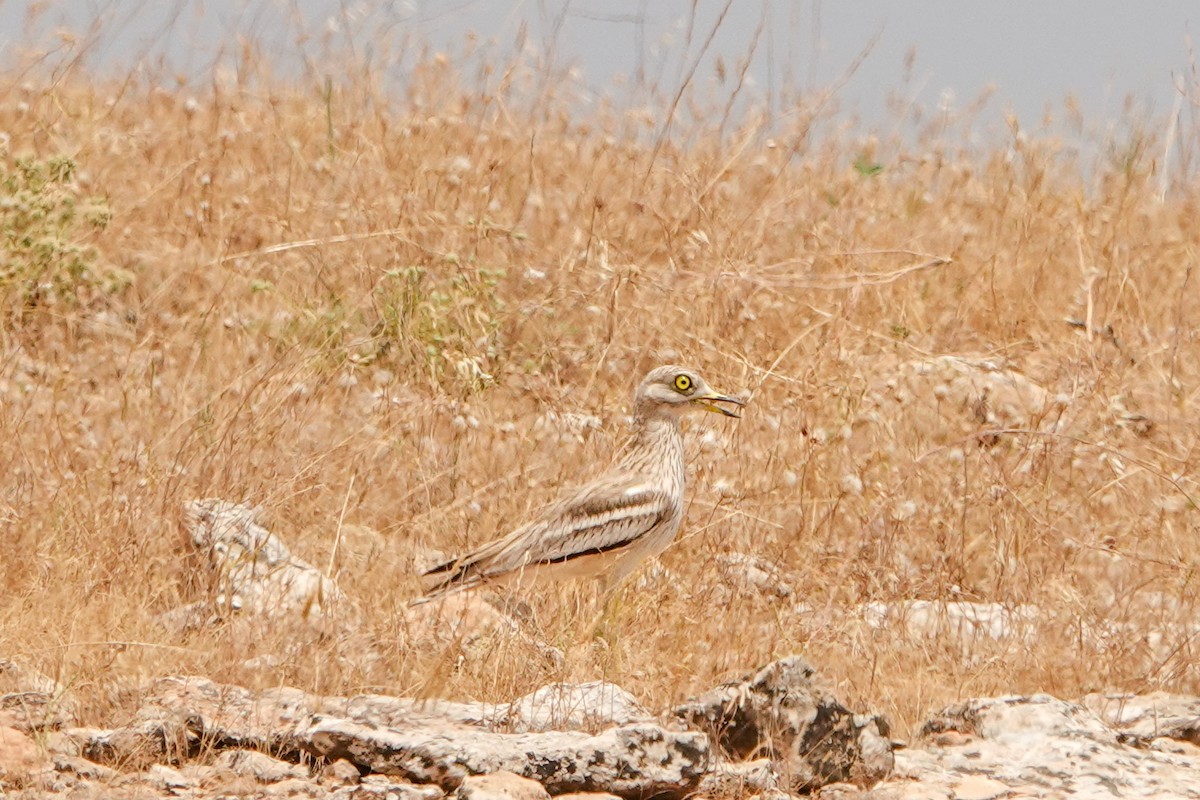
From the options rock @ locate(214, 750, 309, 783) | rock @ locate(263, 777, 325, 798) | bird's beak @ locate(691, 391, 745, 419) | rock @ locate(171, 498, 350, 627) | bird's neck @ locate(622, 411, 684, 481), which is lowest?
rock @ locate(263, 777, 325, 798)

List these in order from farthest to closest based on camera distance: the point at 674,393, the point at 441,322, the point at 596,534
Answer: the point at 441,322, the point at 674,393, the point at 596,534

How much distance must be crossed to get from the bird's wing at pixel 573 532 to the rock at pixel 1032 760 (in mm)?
1444

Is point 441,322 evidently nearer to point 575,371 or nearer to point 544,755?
point 575,371

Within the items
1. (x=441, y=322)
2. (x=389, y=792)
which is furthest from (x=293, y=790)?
(x=441, y=322)

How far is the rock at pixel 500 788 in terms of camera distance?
14.8ft

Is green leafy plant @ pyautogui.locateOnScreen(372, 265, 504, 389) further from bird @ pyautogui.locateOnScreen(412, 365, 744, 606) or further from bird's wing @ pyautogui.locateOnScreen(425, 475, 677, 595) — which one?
bird's wing @ pyautogui.locateOnScreen(425, 475, 677, 595)

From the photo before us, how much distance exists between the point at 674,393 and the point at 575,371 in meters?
2.01

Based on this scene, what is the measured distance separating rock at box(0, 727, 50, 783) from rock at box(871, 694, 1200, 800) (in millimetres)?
2143

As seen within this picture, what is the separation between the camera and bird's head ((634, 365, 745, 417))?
23.9 feet

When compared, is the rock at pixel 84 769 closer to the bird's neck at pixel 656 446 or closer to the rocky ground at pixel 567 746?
the rocky ground at pixel 567 746

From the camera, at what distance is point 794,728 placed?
→ 16.5 feet

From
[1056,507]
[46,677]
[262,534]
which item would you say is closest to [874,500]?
[1056,507]

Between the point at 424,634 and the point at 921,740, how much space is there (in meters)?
1.53

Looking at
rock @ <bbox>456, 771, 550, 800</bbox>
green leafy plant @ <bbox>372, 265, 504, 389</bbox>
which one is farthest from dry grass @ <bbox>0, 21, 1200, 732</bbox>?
rock @ <bbox>456, 771, 550, 800</bbox>
